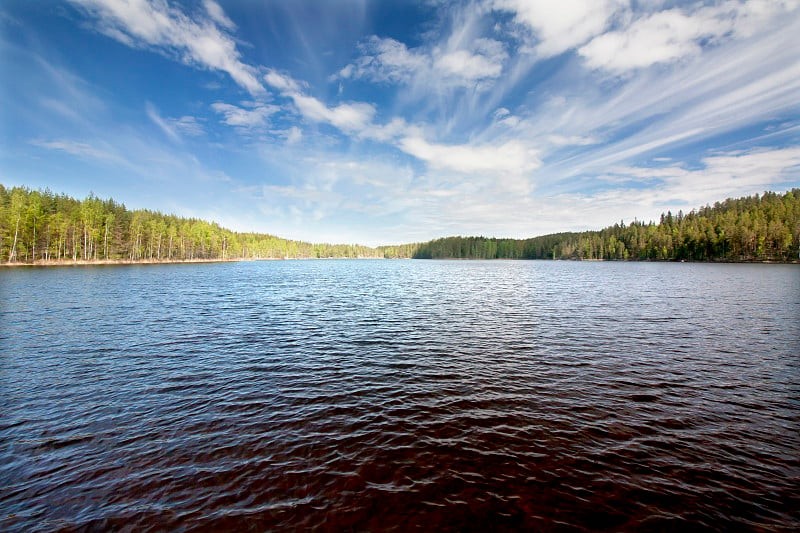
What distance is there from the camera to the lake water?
25.8 ft

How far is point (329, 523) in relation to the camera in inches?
292

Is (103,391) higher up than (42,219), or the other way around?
(42,219)

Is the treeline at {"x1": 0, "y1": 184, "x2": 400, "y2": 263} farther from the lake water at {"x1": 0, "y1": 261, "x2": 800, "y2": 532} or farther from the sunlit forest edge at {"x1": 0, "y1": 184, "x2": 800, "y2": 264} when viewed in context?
the lake water at {"x1": 0, "y1": 261, "x2": 800, "y2": 532}

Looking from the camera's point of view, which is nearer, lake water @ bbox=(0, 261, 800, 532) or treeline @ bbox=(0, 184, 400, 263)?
lake water @ bbox=(0, 261, 800, 532)

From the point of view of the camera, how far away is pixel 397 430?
1140cm

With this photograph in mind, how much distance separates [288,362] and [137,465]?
30.6 feet

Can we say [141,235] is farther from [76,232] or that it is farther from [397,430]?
[397,430]

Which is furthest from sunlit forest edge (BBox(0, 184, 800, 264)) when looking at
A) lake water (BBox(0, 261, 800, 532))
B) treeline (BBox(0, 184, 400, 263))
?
lake water (BBox(0, 261, 800, 532))

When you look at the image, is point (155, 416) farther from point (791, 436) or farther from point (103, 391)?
point (791, 436)

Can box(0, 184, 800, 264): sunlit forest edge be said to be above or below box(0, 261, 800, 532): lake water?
above

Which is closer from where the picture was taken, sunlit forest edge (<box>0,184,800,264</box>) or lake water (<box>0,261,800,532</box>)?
lake water (<box>0,261,800,532</box>)

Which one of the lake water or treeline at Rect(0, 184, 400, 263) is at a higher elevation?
treeline at Rect(0, 184, 400, 263)

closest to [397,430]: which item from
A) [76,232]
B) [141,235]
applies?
[76,232]

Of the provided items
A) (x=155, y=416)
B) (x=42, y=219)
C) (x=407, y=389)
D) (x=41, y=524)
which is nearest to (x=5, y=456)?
(x=155, y=416)
